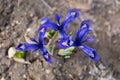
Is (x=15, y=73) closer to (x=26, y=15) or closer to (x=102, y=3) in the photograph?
(x=26, y=15)

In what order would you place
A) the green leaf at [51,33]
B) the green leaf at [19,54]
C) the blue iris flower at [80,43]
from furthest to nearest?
1. the green leaf at [19,54]
2. the green leaf at [51,33]
3. the blue iris flower at [80,43]

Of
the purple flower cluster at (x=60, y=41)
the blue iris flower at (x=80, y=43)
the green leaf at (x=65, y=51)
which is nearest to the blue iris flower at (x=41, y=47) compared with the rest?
the purple flower cluster at (x=60, y=41)

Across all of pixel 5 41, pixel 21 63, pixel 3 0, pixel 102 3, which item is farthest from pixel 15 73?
pixel 102 3

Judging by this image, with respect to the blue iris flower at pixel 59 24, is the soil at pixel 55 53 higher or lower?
lower

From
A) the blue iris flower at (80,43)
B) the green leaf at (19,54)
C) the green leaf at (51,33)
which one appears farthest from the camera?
the green leaf at (19,54)

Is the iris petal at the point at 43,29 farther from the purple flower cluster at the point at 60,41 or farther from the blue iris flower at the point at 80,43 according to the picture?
the blue iris flower at the point at 80,43

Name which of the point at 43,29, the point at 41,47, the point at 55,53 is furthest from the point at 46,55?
the point at 55,53

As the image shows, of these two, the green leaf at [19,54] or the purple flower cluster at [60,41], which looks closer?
the purple flower cluster at [60,41]

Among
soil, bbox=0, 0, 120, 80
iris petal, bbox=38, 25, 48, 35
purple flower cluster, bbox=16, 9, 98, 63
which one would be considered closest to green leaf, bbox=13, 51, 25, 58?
soil, bbox=0, 0, 120, 80

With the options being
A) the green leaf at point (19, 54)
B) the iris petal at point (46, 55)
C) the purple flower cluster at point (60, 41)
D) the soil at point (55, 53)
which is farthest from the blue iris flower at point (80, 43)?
the green leaf at point (19, 54)

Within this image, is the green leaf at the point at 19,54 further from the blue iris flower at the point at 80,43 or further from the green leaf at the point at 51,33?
the blue iris flower at the point at 80,43

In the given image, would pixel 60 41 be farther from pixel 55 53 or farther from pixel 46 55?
pixel 55 53
